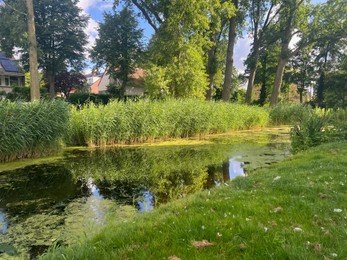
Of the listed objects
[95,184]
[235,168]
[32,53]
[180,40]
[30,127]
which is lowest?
[95,184]

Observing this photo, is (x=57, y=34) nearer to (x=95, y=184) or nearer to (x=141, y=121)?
(x=141, y=121)

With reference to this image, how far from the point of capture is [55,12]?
30.1 metres

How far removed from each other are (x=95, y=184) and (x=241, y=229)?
13.9ft

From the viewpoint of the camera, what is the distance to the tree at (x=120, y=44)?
2811 centimetres

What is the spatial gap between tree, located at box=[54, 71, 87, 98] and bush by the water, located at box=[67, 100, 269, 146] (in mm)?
22176

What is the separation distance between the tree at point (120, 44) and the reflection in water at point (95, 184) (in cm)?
1922

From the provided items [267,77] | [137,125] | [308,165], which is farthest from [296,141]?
[267,77]

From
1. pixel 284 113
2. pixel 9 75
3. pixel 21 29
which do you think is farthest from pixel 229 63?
pixel 9 75

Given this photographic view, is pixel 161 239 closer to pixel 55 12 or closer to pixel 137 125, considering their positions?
pixel 137 125

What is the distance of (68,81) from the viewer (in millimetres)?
33156

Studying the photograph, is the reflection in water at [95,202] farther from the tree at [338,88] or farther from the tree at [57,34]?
the tree at [338,88]

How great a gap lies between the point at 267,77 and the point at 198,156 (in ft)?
109

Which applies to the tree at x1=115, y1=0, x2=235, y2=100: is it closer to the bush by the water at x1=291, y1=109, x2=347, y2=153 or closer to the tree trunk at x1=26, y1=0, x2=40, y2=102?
the tree trunk at x1=26, y1=0, x2=40, y2=102

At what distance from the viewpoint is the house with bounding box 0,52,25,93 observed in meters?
36.0
